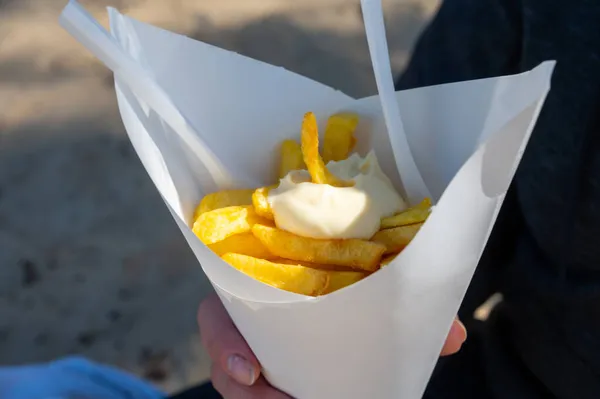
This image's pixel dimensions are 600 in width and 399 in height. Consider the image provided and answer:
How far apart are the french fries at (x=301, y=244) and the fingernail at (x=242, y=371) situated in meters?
0.12

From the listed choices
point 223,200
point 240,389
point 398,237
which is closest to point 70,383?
point 240,389

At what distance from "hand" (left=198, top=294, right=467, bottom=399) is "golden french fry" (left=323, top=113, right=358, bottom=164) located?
6.8 inches

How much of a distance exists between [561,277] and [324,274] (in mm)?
334

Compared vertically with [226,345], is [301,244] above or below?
above

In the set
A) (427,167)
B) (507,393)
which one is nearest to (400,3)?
(507,393)

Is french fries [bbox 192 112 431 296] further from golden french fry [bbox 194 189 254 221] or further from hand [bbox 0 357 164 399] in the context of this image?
hand [bbox 0 357 164 399]

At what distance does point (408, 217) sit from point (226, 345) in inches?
8.6

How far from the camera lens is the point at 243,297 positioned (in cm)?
47

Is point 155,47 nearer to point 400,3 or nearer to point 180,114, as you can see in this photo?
point 180,114

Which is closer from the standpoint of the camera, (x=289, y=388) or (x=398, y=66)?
(x=289, y=388)

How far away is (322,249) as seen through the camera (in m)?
0.48

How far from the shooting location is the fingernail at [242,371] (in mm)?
581

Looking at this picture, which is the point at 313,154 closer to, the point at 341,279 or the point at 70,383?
the point at 341,279

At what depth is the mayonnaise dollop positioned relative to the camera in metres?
0.49
